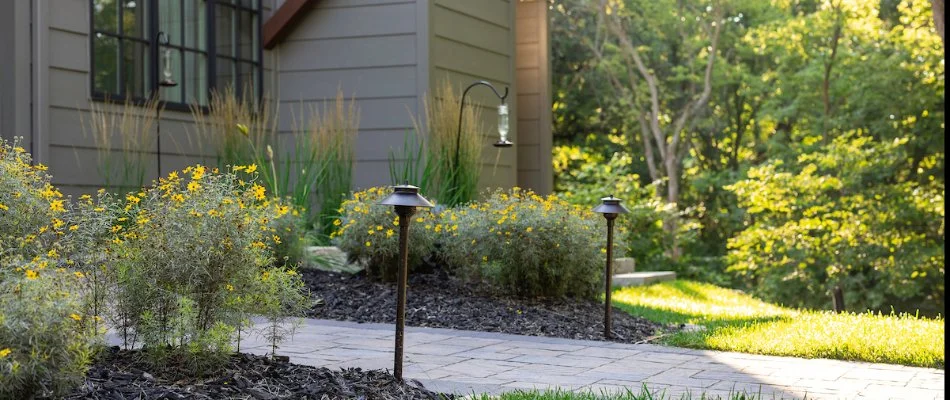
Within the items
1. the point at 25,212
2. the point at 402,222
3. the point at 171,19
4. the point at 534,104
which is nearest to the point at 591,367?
the point at 402,222

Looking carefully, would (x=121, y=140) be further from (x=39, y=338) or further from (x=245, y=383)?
(x=39, y=338)

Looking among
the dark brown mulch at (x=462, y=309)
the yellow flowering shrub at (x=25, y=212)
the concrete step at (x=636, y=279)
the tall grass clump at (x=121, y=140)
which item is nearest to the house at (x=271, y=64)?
the tall grass clump at (x=121, y=140)

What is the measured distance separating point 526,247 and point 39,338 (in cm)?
412

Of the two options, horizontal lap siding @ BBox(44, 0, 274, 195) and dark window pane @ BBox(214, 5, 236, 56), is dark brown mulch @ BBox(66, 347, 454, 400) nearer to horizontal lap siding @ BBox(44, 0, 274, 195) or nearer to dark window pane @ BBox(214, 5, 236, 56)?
horizontal lap siding @ BBox(44, 0, 274, 195)

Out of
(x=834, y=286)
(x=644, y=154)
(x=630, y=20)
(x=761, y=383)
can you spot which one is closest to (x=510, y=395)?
(x=761, y=383)

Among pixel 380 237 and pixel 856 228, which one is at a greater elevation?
pixel 380 237

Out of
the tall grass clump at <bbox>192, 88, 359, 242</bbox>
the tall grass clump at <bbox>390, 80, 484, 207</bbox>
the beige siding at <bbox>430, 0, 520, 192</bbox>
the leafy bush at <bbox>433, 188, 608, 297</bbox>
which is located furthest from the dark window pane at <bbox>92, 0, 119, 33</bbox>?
the leafy bush at <bbox>433, 188, 608, 297</bbox>

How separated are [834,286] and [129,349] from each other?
13.3m

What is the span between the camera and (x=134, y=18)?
8336mm

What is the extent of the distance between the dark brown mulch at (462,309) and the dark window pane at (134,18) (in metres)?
2.63

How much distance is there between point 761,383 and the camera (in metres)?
4.24

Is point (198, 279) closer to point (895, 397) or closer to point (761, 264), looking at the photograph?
point (895, 397)

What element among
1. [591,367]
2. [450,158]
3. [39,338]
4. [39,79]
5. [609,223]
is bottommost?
[591,367]

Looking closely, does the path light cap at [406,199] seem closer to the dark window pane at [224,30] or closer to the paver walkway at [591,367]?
the paver walkway at [591,367]
